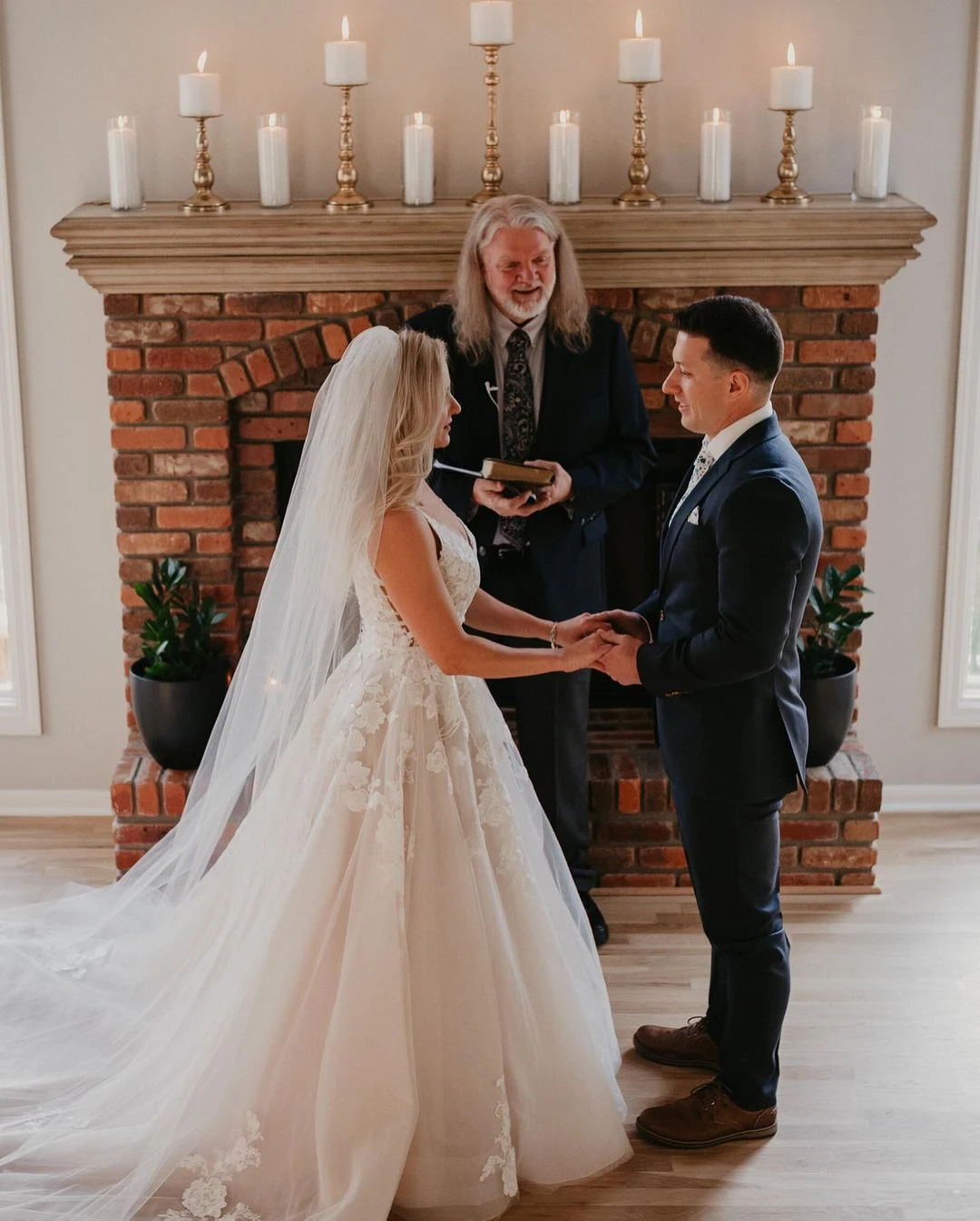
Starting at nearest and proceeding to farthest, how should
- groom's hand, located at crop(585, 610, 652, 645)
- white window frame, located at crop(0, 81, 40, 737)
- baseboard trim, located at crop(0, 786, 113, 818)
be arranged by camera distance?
groom's hand, located at crop(585, 610, 652, 645) → white window frame, located at crop(0, 81, 40, 737) → baseboard trim, located at crop(0, 786, 113, 818)

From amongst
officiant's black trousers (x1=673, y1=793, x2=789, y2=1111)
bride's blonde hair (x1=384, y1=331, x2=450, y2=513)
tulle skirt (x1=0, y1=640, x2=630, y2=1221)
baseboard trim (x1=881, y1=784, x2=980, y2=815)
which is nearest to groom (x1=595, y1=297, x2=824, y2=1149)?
officiant's black trousers (x1=673, y1=793, x2=789, y2=1111)

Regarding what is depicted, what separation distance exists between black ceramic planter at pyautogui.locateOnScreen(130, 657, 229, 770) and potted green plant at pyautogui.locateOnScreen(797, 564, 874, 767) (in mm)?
1510

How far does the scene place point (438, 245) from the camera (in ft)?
11.7

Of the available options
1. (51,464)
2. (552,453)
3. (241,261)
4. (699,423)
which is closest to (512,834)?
(699,423)

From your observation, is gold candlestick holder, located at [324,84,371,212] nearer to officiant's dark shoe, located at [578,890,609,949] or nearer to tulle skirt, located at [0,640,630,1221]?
tulle skirt, located at [0,640,630,1221]

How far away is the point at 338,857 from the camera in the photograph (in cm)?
248

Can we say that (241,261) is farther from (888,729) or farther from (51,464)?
(888,729)

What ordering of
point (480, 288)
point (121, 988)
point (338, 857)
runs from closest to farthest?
point (338, 857)
point (121, 988)
point (480, 288)

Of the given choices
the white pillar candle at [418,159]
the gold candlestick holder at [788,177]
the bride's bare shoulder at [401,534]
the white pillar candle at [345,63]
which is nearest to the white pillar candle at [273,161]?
the white pillar candle at [345,63]

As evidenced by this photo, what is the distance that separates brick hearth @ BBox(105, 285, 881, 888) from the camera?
12.1ft

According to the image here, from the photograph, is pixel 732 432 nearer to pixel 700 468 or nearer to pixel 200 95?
pixel 700 468

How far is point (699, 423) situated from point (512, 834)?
2.67 ft

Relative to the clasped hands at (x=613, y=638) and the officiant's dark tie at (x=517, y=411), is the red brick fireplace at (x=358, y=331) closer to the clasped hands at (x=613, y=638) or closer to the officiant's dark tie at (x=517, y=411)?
the officiant's dark tie at (x=517, y=411)

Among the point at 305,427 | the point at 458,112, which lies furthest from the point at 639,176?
the point at 305,427
